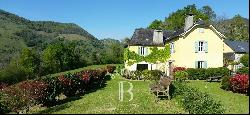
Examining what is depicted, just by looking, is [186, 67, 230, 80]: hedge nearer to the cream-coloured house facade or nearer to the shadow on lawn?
the cream-coloured house facade

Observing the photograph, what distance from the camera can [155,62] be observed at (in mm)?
49406

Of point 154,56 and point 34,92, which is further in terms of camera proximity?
point 154,56

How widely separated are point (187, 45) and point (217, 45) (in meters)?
3.84

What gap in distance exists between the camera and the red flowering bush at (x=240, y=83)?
25.0m

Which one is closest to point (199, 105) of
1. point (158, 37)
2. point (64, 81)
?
point (64, 81)

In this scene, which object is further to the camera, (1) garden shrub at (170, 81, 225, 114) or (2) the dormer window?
(2) the dormer window

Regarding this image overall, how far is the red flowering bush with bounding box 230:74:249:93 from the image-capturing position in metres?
25.0

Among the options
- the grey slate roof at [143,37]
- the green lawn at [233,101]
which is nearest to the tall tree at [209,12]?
the grey slate roof at [143,37]

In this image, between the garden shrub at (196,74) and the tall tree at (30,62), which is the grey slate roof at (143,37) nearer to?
the garden shrub at (196,74)

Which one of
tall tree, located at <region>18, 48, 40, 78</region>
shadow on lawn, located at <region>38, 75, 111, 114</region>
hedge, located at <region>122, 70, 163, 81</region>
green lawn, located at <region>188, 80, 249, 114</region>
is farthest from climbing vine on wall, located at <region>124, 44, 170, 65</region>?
tall tree, located at <region>18, 48, 40, 78</region>

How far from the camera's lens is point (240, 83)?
25.8 m

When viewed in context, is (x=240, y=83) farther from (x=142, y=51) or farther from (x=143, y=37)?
(x=143, y=37)

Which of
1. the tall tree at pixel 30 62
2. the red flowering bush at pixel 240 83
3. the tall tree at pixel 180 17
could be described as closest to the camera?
the red flowering bush at pixel 240 83

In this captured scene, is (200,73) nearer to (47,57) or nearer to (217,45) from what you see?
(217,45)
